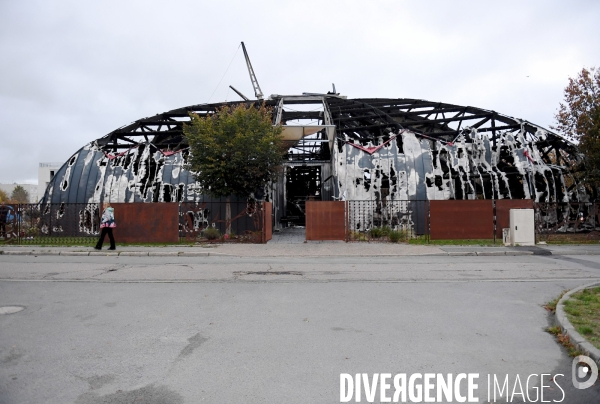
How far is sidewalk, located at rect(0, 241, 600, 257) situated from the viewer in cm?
1518

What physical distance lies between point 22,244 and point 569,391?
68.0 ft

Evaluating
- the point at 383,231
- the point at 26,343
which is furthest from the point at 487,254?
the point at 26,343

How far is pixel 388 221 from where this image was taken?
75.3 feet

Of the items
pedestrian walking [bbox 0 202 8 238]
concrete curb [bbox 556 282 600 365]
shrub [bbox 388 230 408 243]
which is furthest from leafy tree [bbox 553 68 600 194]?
pedestrian walking [bbox 0 202 8 238]

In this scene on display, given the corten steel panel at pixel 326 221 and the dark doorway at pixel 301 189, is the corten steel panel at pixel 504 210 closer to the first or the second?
the corten steel panel at pixel 326 221

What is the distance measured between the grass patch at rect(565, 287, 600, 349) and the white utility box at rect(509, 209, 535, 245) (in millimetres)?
9457

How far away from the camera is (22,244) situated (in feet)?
61.5

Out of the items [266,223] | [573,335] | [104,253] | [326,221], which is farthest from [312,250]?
[573,335]

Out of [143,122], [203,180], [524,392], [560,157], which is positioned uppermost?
[143,122]

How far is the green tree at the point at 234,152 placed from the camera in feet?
64.2

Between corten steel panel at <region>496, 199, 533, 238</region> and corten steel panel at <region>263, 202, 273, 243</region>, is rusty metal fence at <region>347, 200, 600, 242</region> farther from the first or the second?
corten steel panel at <region>263, 202, 273, 243</region>

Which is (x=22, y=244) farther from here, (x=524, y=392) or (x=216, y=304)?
(x=524, y=392)

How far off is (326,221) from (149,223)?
7.76 metres

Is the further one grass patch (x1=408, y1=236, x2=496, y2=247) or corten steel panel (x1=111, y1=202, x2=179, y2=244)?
corten steel panel (x1=111, y1=202, x2=179, y2=244)
